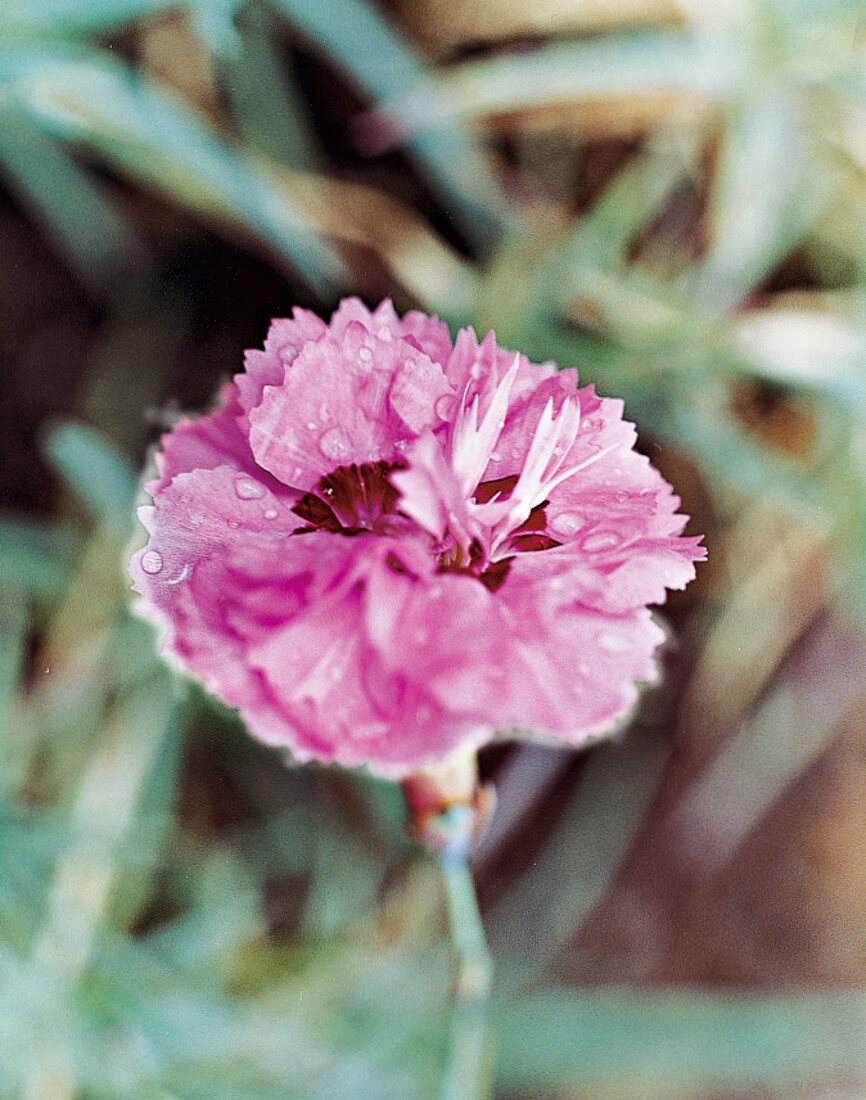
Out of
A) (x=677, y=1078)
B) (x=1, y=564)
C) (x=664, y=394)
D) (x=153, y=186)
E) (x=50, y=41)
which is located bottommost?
(x=677, y=1078)

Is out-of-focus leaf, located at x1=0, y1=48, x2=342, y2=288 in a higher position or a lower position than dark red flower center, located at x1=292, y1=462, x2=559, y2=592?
higher

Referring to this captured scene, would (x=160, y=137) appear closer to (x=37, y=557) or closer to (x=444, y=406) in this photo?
(x=37, y=557)

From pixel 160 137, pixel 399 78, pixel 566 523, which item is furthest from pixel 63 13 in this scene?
pixel 566 523

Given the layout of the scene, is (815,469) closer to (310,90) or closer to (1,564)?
(310,90)

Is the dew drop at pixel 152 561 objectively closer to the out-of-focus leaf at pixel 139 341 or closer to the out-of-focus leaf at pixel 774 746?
the out-of-focus leaf at pixel 139 341

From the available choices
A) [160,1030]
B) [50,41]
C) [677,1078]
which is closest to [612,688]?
[160,1030]

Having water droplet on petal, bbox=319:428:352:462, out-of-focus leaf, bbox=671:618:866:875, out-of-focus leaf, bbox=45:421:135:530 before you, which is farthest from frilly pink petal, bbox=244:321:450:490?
out-of-focus leaf, bbox=671:618:866:875

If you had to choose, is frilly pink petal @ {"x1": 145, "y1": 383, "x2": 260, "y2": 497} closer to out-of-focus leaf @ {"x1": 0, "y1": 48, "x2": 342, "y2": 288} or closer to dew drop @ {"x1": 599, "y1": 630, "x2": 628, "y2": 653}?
dew drop @ {"x1": 599, "y1": 630, "x2": 628, "y2": 653}
